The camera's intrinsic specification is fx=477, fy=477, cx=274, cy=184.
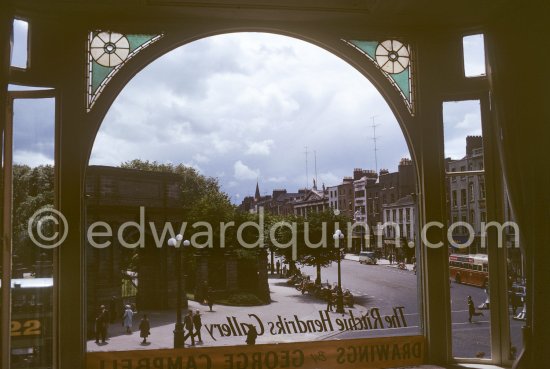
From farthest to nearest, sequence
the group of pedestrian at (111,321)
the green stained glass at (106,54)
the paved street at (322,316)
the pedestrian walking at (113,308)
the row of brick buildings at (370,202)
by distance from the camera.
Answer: the row of brick buildings at (370,202)
the pedestrian walking at (113,308)
the group of pedestrian at (111,321)
the paved street at (322,316)
the green stained glass at (106,54)

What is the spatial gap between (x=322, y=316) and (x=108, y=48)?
368 cm

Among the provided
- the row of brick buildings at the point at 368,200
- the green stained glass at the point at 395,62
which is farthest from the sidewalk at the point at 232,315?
the row of brick buildings at the point at 368,200

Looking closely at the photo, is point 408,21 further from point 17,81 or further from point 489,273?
point 17,81

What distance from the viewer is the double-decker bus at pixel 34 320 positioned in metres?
4.30

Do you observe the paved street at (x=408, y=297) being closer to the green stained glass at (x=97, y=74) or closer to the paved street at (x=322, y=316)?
the paved street at (x=322, y=316)

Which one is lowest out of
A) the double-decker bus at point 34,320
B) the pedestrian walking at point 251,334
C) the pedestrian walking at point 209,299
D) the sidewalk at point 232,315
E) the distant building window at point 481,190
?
the sidewalk at point 232,315

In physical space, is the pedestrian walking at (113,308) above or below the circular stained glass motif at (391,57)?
below

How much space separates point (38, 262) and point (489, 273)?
4.39 m

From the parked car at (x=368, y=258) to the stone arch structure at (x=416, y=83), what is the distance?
705 inches

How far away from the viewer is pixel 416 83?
5.02 m

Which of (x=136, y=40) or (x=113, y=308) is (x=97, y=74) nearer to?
(x=136, y=40)

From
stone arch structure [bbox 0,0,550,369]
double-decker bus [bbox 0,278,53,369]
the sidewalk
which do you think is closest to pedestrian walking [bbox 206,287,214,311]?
the sidewalk

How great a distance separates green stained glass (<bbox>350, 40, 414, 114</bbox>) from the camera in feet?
16.5

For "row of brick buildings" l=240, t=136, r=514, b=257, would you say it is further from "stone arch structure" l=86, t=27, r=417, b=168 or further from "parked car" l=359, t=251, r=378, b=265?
"stone arch structure" l=86, t=27, r=417, b=168
